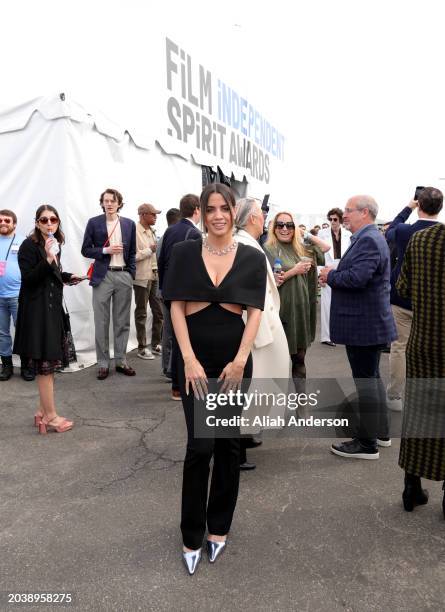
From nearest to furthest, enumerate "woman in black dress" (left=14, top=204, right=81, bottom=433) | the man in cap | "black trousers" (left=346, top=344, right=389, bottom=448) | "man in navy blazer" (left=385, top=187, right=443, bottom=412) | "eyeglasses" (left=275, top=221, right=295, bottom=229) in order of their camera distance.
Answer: "black trousers" (left=346, top=344, right=389, bottom=448), "woman in black dress" (left=14, top=204, right=81, bottom=433), "eyeglasses" (left=275, top=221, right=295, bottom=229), "man in navy blazer" (left=385, top=187, right=443, bottom=412), the man in cap

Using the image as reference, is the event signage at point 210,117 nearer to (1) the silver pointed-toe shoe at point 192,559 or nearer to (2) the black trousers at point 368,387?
(2) the black trousers at point 368,387

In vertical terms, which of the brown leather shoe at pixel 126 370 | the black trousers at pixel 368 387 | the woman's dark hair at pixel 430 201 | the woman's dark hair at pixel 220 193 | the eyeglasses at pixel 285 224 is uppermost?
the woman's dark hair at pixel 430 201

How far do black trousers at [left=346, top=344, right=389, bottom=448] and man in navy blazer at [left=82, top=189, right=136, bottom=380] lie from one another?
114 inches

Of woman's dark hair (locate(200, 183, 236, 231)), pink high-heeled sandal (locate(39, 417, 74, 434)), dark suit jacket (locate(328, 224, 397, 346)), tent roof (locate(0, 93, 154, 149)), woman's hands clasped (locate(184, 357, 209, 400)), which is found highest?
tent roof (locate(0, 93, 154, 149))

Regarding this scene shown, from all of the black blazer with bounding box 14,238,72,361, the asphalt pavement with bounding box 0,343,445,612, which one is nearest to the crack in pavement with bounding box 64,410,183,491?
the asphalt pavement with bounding box 0,343,445,612

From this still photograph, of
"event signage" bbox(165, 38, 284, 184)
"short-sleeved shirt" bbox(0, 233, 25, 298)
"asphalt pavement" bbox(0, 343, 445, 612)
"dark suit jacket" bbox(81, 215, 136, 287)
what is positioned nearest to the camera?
"asphalt pavement" bbox(0, 343, 445, 612)

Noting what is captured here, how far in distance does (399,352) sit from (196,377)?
2.88 metres

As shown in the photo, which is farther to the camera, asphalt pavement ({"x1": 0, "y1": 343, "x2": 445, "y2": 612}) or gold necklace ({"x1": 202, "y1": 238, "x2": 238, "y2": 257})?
gold necklace ({"x1": 202, "y1": 238, "x2": 238, "y2": 257})

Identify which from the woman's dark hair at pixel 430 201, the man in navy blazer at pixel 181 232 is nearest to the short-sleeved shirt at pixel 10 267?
the man in navy blazer at pixel 181 232

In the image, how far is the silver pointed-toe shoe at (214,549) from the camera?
241 cm

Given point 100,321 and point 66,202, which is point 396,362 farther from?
point 66,202

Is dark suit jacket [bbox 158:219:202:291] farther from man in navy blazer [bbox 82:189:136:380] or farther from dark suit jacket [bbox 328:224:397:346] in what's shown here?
dark suit jacket [bbox 328:224:397:346]

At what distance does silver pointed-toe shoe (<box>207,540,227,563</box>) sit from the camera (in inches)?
95.0

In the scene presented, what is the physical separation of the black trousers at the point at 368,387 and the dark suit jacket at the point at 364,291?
0.12 metres
